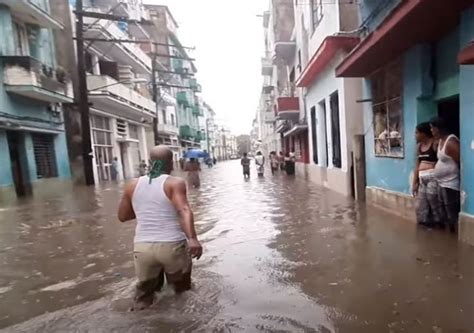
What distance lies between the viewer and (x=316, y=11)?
43.7 feet

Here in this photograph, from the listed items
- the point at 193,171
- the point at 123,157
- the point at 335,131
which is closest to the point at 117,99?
the point at 123,157

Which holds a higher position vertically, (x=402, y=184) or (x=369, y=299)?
(x=402, y=184)

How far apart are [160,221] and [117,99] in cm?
1929

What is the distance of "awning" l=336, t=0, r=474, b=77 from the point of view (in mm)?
4605

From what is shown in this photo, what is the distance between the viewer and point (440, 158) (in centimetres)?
522

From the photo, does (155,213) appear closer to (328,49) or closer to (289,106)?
(328,49)

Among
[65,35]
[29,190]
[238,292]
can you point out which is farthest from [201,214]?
[65,35]

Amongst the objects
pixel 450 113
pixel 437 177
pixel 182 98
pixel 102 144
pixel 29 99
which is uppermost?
pixel 182 98

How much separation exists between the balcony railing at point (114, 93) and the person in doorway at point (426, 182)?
53.2ft

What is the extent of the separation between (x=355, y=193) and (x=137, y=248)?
25.3 ft

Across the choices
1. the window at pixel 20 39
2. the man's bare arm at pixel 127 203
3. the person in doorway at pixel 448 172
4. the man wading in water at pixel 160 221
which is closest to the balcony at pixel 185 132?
the window at pixel 20 39

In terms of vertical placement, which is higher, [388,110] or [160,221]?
[388,110]

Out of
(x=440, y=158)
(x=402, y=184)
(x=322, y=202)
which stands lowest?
(x=322, y=202)

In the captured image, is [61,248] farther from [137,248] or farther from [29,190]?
[29,190]
